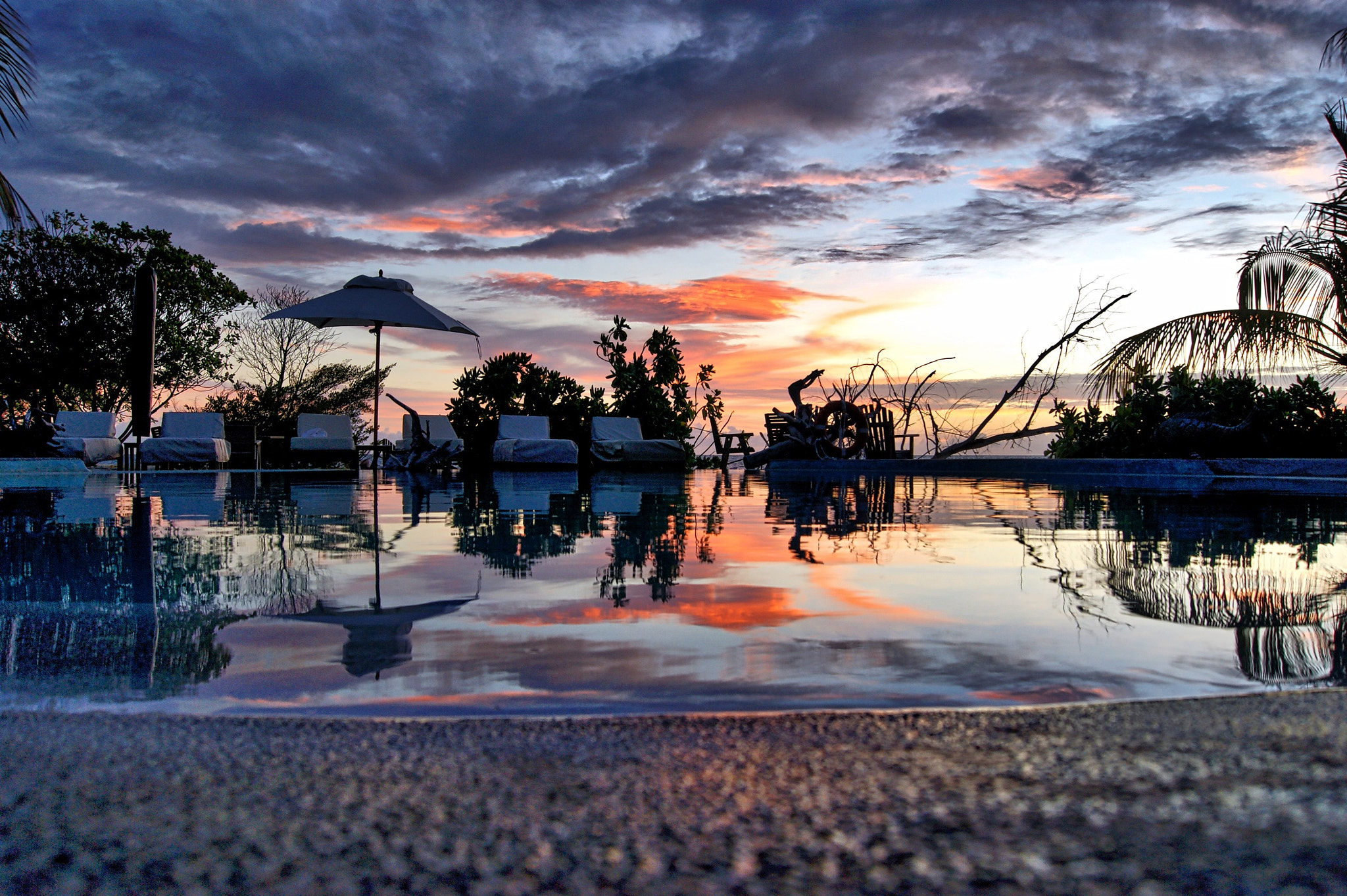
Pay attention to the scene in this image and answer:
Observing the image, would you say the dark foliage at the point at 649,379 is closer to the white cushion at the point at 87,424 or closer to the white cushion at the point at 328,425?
the white cushion at the point at 328,425

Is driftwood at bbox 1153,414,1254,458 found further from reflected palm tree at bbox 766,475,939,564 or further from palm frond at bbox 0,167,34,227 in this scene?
palm frond at bbox 0,167,34,227

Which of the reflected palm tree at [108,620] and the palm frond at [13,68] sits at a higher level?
the palm frond at [13,68]

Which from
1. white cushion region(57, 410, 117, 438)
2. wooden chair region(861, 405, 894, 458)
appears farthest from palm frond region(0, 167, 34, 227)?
wooden chair region(861, 405, 894, 458)

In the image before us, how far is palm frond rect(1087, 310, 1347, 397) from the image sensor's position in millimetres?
12141

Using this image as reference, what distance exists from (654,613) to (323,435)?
19115 mm

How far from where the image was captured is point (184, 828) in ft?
3.07

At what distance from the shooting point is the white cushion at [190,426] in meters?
17.0

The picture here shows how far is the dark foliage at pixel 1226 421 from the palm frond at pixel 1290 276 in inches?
55.2

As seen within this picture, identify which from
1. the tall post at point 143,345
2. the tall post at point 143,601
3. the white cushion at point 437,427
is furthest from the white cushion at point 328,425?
the tall post at point 143,601

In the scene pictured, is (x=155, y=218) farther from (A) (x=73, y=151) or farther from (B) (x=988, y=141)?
(B) (x=988, y=141)

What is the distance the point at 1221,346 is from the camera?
12.5 m

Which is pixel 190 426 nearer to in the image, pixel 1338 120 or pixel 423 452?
pixel 423 452

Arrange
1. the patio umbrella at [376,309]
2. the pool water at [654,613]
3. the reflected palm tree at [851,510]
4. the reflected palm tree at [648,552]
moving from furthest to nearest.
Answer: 1. the patio umbrella at [376,309]
2. the reflected palm tree at [851,510]
3. the reflected palm tree at [648,552]
4. the pool water at [654,613]

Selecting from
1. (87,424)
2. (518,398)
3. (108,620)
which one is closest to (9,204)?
(87,424)
